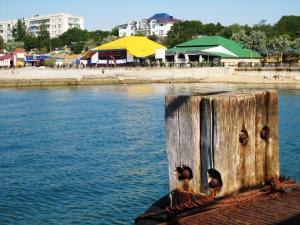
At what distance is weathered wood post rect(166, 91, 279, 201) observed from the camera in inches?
128

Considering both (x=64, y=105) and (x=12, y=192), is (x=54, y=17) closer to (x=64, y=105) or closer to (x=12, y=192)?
(x=64, y=105)

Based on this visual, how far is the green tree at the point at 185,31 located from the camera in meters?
116

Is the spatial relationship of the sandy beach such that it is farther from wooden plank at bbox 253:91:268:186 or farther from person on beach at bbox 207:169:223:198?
person on beach at bbox 207:169:223:198

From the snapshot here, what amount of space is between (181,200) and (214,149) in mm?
472

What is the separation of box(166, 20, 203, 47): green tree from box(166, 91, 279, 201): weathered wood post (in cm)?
10850

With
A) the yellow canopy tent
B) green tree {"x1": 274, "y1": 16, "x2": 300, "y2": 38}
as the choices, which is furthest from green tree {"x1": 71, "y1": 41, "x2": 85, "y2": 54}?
green tree {"x1": 274, "y1": 16, "x2": 300, "y2": 38}

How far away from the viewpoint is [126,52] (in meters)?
80.1

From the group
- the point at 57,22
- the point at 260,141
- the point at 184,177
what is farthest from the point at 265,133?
the point at 57,22

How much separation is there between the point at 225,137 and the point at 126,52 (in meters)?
77.6

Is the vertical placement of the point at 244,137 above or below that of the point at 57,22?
below

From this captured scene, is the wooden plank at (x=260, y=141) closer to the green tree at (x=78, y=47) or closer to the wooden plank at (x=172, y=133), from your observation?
the wooden plank at (x=172, y=133)

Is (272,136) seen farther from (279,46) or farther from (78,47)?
(78,47)

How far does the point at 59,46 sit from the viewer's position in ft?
467

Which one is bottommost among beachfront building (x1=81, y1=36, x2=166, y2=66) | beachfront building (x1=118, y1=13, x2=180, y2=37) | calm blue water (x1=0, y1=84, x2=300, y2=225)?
calm blue water (x1=0, y1=84, x2=300, y2=225)
